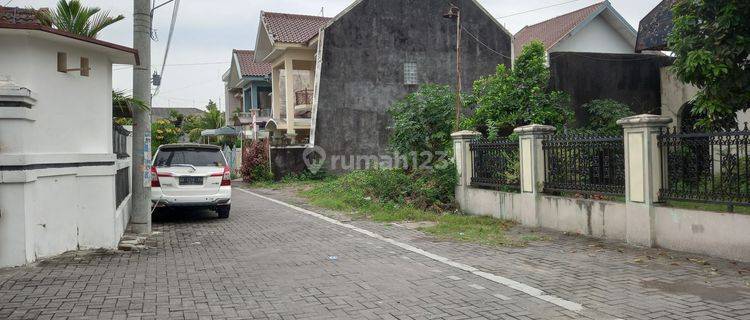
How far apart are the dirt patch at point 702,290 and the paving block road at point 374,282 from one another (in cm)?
1

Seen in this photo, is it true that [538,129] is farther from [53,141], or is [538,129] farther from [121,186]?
[53,141]

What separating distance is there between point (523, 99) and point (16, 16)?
11.5 m

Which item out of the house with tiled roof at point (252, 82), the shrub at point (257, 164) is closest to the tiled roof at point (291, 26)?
the shrub at point (257, 164)

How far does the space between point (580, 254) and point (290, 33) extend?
1991 cm

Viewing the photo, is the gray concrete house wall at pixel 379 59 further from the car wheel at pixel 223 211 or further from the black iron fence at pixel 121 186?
the black iron fence at pixel 121 186

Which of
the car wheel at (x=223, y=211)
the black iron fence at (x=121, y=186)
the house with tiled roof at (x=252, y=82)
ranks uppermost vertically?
the house with tiled roof at (x=252, y=82)

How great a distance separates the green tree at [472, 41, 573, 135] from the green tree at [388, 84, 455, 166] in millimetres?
791

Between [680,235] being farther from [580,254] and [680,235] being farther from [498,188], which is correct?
[498,188]

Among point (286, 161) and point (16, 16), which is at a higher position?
point (16, 16)

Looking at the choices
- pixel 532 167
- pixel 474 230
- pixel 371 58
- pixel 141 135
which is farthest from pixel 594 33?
pixel 141 135

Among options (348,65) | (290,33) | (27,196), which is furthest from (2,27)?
(290,33)

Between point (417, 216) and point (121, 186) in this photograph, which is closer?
point (121, 186)

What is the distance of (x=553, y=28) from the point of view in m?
30.5

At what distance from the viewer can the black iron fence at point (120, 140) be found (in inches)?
392
